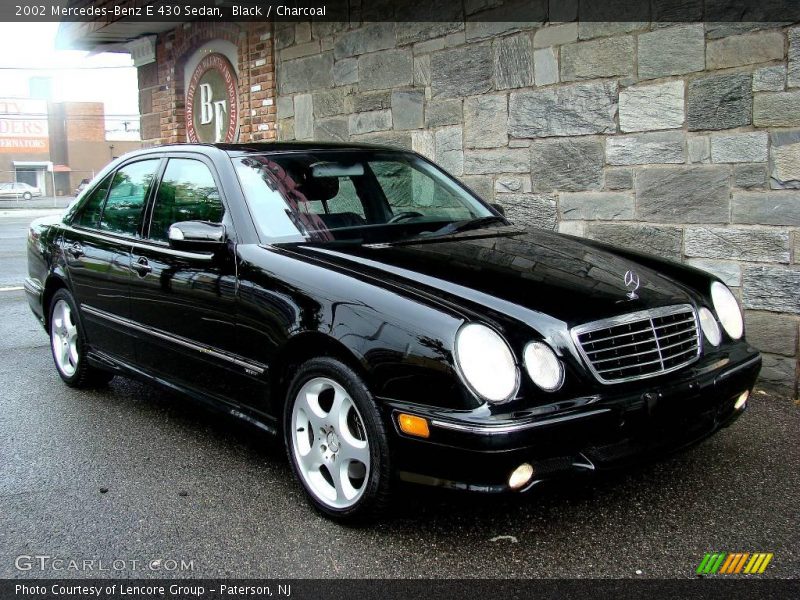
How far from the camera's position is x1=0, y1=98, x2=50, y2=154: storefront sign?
66.4 m

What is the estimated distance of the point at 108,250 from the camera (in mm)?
4793

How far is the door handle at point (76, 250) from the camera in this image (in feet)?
16.8

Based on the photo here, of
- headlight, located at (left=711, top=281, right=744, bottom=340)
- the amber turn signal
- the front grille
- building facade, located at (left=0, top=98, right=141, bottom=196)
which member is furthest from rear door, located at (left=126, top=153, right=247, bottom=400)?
building facade, located at (left=0, top=98, right=141, bottom=196)

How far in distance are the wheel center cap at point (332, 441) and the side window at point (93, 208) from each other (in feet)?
8.21

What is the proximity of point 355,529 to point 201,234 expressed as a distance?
1.53 meters

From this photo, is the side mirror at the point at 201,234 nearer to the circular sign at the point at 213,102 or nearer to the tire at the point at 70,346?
the tire at the point at 70,346

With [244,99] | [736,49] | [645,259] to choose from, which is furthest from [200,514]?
[244,99]

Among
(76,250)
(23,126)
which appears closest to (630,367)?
(76,250)

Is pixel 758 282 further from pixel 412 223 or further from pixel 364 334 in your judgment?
pixel 364 334

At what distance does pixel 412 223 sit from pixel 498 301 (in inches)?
49.3

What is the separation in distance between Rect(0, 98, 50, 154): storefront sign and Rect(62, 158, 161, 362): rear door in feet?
224

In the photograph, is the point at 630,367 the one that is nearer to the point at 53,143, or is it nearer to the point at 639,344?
the point at 639,344

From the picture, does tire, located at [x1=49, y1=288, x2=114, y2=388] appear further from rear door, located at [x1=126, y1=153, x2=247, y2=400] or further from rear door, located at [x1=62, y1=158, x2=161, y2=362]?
rear door, located at [x1=126, y1=153, x2=247, y2=400]

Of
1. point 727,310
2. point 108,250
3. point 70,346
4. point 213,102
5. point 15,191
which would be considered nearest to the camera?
point 727,310
